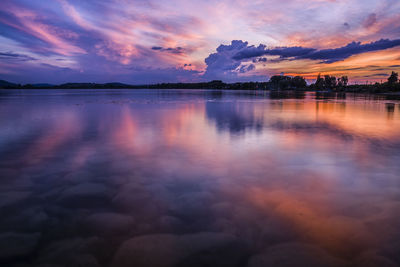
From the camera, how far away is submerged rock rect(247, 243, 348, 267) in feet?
13.1

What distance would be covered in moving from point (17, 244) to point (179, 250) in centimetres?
293

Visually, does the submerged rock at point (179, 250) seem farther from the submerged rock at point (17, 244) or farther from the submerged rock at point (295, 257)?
the submerged rock at point (17, 244)

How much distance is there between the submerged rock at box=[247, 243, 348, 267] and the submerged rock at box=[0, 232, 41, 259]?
12.6ft

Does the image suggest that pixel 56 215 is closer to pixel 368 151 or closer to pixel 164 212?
pixel 164 212

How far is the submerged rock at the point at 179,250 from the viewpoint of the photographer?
13.2 feet

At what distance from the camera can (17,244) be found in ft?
14.3

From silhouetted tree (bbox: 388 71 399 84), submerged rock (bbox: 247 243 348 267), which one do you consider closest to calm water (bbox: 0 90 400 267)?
submerged rock (bbox: 247 243 348 267)

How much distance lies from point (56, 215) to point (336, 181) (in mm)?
7451

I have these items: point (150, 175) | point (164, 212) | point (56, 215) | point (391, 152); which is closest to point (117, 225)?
point (164, 212)

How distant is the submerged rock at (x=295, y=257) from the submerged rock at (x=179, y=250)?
34 centimetres

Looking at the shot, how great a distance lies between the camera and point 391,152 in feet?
34.4

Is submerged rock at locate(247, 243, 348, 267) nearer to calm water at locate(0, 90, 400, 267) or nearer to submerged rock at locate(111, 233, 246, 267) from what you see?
calm water at locate(0, 90, 400, 267)

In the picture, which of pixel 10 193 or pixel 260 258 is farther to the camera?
pixel 10 193

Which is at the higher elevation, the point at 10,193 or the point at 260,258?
the point at 10,193
